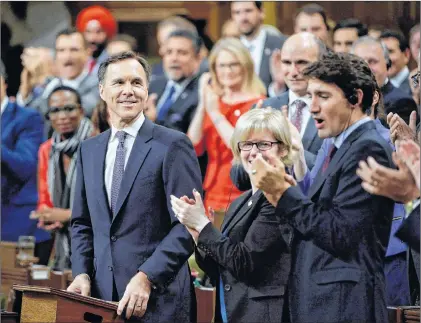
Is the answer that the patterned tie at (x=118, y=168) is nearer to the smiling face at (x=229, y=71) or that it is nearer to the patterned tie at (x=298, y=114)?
the patterned tie at (x=298, y=114)

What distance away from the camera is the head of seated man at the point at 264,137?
3697mm

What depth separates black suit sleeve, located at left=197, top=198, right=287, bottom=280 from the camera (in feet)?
11.9

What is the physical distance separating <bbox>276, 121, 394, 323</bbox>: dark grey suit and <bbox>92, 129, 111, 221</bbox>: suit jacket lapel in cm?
66

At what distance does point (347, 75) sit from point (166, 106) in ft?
7.58

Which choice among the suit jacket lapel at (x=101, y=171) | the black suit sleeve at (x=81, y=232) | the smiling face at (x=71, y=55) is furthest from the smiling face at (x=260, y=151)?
the smiling face at (x=71, y=55)

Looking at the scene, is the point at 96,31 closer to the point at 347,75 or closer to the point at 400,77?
the point at 400,77

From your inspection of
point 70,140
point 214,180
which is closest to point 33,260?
point 70,140

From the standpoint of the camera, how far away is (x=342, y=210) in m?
3.38

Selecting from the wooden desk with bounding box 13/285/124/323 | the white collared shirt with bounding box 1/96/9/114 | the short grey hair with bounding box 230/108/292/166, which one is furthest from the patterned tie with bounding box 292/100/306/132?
the white collared shirt with bounding box 1/96/9/114

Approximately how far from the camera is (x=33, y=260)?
17.5ft

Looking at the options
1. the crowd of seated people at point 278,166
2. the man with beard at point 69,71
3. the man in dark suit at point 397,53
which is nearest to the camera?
the crowd of seated people at point 278,166

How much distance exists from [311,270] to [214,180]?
164cm

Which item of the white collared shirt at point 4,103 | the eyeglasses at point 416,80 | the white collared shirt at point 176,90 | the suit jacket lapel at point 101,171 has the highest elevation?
the white collared shirt at point 176,90

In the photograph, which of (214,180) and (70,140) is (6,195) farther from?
(214,180)
